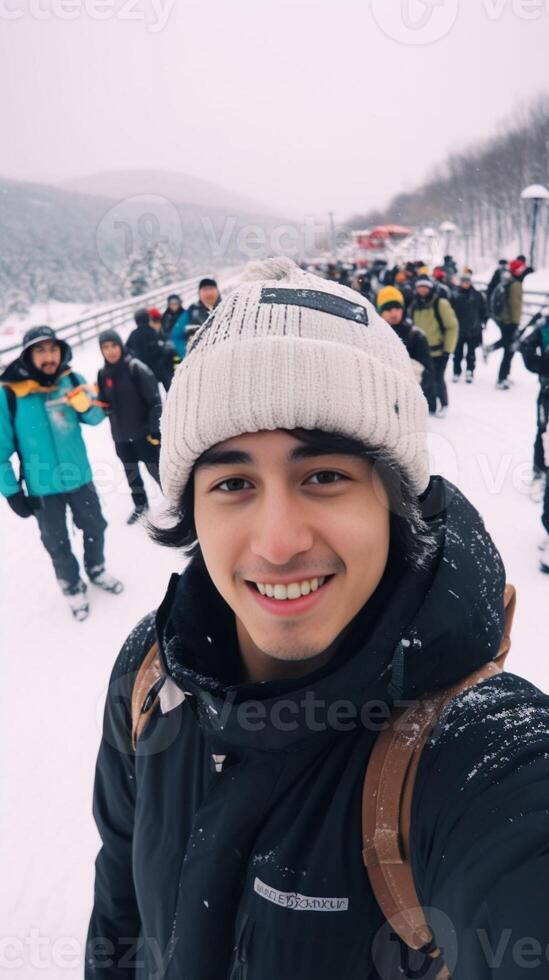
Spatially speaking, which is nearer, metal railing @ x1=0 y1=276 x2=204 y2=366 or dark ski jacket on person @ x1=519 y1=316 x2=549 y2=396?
dark ski jacket on person @ x1=519 y1=316 x2=549 y2=396

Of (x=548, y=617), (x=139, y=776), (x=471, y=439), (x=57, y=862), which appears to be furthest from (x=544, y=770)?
(x=471, y=439)

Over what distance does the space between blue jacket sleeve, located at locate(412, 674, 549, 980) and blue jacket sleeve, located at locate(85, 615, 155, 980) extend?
2.54ft

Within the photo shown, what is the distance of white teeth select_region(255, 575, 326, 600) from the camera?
1005 millimetres

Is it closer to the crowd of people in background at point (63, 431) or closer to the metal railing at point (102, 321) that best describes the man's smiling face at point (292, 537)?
the crowd of people in background at point (63, 431)

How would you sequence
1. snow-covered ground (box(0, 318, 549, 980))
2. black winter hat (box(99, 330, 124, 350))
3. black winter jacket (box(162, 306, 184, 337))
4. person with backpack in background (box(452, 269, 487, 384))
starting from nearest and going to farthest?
1. snow-covered ground (box(0, 318, 549, 980))
2. black winter hat (box(99, 330, 124, 350))
3. black winter jacket (box(162, 306, 184, 337))
4. person with backpack in background (box(452, 269, 487, 384))

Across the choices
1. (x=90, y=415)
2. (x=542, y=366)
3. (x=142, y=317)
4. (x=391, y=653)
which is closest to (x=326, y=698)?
(x=391, y=653)

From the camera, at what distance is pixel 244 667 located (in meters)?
1.34

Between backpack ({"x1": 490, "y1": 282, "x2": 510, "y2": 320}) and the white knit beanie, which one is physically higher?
backpack ({"x1": 490, "y1": 282, "x2": 510, "y2": 320})

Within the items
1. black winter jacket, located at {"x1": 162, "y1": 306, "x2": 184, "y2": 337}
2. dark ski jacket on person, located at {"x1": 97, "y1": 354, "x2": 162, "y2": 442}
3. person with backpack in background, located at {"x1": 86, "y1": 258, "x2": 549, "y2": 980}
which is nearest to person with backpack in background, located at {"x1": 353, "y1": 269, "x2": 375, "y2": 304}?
dark ski jacket on person, located at {"x1": 97, "y1": 354, "x2": 162, "y2": 442}

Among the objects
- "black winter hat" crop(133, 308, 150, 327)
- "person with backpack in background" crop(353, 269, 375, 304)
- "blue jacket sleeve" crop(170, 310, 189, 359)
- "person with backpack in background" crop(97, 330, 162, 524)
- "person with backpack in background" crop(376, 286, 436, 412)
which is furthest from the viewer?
"person with backpack in background" crop(353, 269, 375, 304)

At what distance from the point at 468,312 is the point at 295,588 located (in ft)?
32.7

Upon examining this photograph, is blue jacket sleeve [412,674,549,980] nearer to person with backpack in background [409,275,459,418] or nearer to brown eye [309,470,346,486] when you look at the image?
brown eye [309,470,346,486]

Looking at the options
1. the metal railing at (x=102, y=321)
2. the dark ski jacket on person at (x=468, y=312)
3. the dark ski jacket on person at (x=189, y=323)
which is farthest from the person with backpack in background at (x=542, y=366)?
the metal railing at (x=102, y=321)

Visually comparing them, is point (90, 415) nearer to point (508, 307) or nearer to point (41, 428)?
point (41, 428)
